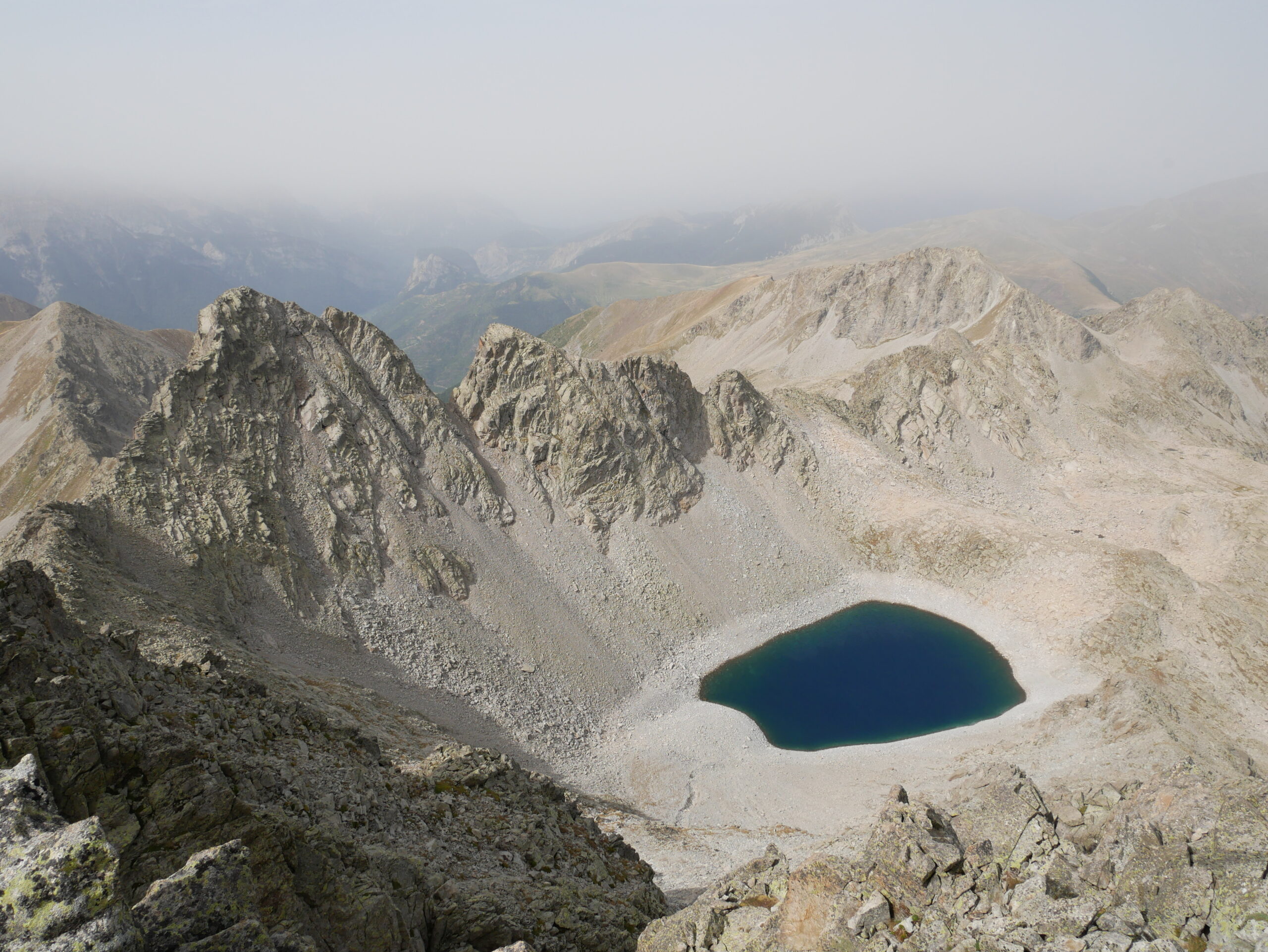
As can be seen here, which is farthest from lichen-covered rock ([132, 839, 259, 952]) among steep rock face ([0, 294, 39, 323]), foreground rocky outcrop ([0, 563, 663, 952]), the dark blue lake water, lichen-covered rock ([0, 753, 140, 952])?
steep rock face ([0, 294, 39, 323])

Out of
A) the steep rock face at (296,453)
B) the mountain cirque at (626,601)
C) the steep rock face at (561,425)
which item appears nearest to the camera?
the mountain cirque at (626,601)

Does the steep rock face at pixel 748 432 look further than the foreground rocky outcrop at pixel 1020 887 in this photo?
Yes

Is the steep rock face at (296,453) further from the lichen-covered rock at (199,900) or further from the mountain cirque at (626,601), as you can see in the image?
the lichen-covered rock at (199,900)

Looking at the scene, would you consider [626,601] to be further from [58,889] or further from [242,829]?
[58,889]

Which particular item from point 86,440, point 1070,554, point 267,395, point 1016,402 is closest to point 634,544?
point 267,395

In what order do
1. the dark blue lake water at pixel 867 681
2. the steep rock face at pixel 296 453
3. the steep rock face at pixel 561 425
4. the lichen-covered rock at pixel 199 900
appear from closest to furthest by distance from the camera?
the lichen-covered rock at pixel 199 900 → the steep rock face at pixel 296 453 → the dark blue lake water at pixel 867 681 → the steep rock face at pixel 561 425

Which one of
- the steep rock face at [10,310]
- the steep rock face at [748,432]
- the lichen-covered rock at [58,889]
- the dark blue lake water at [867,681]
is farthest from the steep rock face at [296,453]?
the steep rock face at [10,310]
